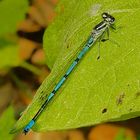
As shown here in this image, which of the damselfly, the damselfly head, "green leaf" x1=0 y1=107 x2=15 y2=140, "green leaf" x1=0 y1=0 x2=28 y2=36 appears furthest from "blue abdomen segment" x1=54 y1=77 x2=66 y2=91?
"green leaf" x1=0 y1=0 x2=28 y2=36

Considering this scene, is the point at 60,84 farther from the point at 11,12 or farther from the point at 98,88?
the point at 11,12

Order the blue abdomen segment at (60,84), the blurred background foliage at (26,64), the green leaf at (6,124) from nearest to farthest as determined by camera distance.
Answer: the blue abdomen segment at (60,84), the green leaf at (6,124), the blurred background foliage at (26,64)

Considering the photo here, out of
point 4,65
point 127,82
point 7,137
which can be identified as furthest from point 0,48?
point 127,82

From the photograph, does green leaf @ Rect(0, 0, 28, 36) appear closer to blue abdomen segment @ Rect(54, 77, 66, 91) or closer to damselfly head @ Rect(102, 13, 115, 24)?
damselfly head @ Rect(102, 13, 115, 24)

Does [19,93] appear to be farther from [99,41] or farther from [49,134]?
[99,41]

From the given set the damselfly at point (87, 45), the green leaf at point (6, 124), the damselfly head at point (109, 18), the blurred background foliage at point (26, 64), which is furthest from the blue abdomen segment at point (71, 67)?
the blurred background foliage at point (26, 64)

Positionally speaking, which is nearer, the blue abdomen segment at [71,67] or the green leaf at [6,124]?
the blue abdomen segment at [71,67]

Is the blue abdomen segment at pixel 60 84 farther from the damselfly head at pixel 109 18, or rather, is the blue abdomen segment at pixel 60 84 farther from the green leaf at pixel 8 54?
the green leaf at pixel 8 54
